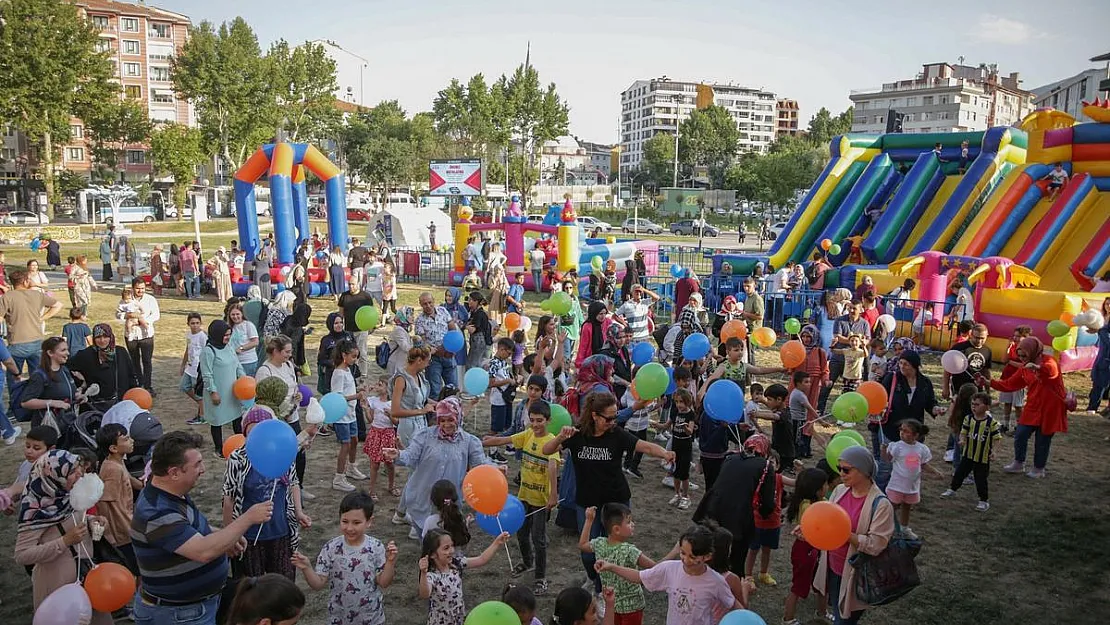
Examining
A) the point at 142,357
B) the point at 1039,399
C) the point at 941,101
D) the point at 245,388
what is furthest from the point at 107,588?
the point at 941,101

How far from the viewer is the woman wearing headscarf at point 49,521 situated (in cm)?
437

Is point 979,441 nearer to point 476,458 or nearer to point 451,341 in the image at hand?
point 476,458

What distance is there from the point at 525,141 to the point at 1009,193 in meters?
58.6

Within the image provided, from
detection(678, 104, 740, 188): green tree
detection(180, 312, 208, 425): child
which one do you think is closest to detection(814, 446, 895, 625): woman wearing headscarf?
detection(180, 312, 208, 425): child

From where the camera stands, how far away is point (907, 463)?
22.6 feet

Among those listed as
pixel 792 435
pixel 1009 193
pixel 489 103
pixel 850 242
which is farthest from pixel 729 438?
pixel 489 103

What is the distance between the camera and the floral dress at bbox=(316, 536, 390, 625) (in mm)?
4285

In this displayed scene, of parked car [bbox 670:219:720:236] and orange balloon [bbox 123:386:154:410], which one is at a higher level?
parked car [bbox 670:219:720:236]

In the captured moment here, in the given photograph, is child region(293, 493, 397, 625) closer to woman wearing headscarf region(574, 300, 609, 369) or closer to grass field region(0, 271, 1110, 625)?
grass field region(0, 271, 1110, 625)

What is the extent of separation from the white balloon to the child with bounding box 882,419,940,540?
6.08 metres

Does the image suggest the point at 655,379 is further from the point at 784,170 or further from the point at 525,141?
the point at 525,141

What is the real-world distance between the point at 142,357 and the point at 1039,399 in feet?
→ 37.6

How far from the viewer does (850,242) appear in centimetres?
2103

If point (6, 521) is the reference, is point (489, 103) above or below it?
above
